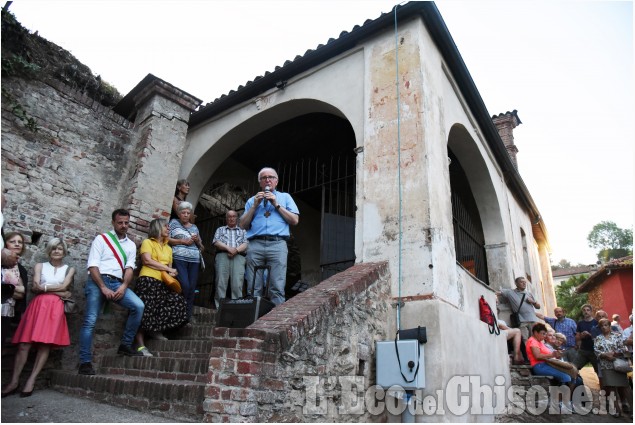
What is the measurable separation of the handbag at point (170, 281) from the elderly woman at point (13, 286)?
1350 millimetres

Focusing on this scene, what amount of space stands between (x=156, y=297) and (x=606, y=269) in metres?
17.4

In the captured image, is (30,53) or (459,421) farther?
(30,53)

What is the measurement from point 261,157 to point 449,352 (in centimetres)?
611

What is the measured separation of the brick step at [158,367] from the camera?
12.1ft

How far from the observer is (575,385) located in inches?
245

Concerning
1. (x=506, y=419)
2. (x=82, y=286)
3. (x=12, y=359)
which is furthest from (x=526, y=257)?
(x=12, y=359)

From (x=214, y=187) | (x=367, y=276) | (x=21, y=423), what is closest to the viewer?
(x=21, y=423)

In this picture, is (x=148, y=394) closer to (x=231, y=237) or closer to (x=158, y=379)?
(x=158, y=379)

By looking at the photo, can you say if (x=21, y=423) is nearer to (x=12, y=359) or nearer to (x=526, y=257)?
(x=12, y=359)

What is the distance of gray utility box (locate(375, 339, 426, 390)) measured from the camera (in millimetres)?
3943

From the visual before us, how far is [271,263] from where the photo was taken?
178 inches

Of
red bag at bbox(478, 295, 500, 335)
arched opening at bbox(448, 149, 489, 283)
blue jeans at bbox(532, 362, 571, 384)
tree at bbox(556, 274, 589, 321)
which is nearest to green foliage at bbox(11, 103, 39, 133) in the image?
arched opening at bbox(448, 149, 489, 283)

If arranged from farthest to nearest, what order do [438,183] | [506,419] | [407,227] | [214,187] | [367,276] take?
[214,187]
[506,419]
[438,183]
[407,227]
[367,276]

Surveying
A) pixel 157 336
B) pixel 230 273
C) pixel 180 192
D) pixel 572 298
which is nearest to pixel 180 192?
pixel 180 192
